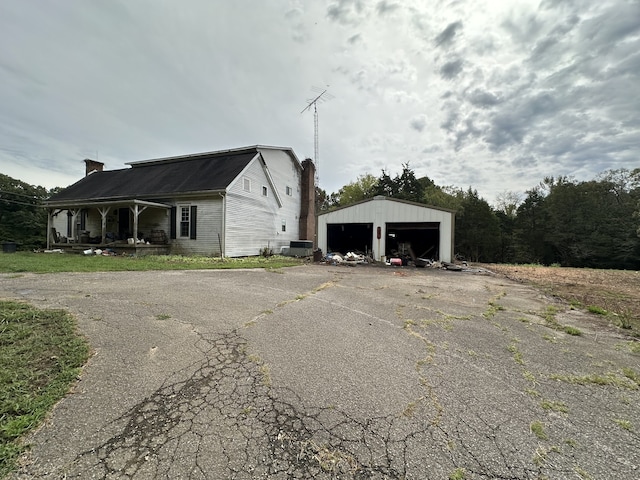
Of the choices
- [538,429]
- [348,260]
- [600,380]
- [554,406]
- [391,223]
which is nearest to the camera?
[538,429]

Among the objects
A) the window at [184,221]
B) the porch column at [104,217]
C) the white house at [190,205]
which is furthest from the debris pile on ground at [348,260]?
the porch column at [104,217]

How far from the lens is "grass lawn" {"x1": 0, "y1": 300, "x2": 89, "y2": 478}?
1.87 metres

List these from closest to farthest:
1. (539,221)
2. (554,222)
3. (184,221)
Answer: (184,221), (554,222), (539,221)

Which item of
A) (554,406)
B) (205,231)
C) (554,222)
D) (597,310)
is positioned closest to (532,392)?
(554,406)

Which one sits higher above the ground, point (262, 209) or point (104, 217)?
point (262, 209)

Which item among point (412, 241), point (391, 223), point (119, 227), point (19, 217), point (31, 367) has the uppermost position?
point (19, 217)

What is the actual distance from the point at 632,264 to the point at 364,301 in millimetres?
34628

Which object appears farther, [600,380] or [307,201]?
[307,201]

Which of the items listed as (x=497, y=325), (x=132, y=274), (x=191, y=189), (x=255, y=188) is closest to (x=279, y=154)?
(x=255, y=188)

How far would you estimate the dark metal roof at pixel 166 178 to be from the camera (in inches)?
649

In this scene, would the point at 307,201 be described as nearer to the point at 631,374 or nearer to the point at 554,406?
the point at 631,374

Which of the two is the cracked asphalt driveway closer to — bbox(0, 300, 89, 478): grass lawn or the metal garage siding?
bbox(0, 300, 89, 478): grass lawn

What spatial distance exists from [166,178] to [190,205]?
415 cm

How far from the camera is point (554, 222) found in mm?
30156
